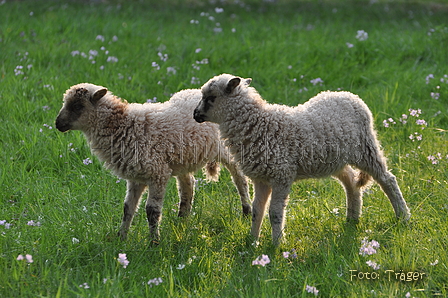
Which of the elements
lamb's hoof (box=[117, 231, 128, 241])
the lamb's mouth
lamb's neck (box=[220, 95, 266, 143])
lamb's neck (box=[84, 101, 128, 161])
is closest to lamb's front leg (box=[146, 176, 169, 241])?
lamb's hoof (box=[117, 231, 128, 241])

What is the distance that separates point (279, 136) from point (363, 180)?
1.11 m

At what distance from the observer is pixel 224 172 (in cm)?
636

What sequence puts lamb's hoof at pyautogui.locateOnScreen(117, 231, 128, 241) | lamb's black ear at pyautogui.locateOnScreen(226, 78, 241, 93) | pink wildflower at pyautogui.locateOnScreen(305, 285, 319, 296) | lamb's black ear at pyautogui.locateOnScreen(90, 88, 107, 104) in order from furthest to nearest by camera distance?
lamb's black ear at pyautogui.locateOnScreen(90, 88, 107, 104), lamb's hoof at pyautogui.locateOnScreen(117, 231, 128, 241), lamb's black ear at pyautogui.locateOnScreen(226, 78, 241, 93), pink wildflower at pyautogui.locateOnScreen(305, 285, 319, 296)

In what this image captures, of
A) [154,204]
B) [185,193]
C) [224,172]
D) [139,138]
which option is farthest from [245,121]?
[224,172]

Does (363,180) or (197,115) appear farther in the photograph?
(363,180)

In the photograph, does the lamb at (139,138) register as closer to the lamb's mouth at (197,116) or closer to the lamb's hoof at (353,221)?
the lamb's mouth at (197,116)

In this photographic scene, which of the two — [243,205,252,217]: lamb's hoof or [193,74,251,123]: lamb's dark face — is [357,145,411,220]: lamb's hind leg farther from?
[193,74,251,123]: lamb's dark face

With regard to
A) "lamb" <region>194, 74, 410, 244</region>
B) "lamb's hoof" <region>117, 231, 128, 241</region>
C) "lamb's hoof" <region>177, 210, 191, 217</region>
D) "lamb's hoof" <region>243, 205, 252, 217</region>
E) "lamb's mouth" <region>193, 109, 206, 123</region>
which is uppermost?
"lamb's mouth" <region>193, 109, 206, 123</region>

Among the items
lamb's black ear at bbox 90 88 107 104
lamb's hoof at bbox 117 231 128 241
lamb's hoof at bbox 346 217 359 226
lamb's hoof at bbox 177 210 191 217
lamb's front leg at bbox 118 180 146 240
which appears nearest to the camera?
lamb's hoof at bbox 117 231 128 241

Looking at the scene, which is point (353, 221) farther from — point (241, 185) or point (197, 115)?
point (197, 115)

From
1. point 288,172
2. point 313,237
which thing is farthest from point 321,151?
point 313,237

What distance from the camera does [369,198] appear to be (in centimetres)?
567

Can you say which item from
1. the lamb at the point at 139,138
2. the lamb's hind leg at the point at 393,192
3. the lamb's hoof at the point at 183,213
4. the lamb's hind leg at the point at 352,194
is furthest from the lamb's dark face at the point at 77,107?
the lamb's hind leg at the point at 393,192

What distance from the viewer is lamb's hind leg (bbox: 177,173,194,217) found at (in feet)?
18.1
